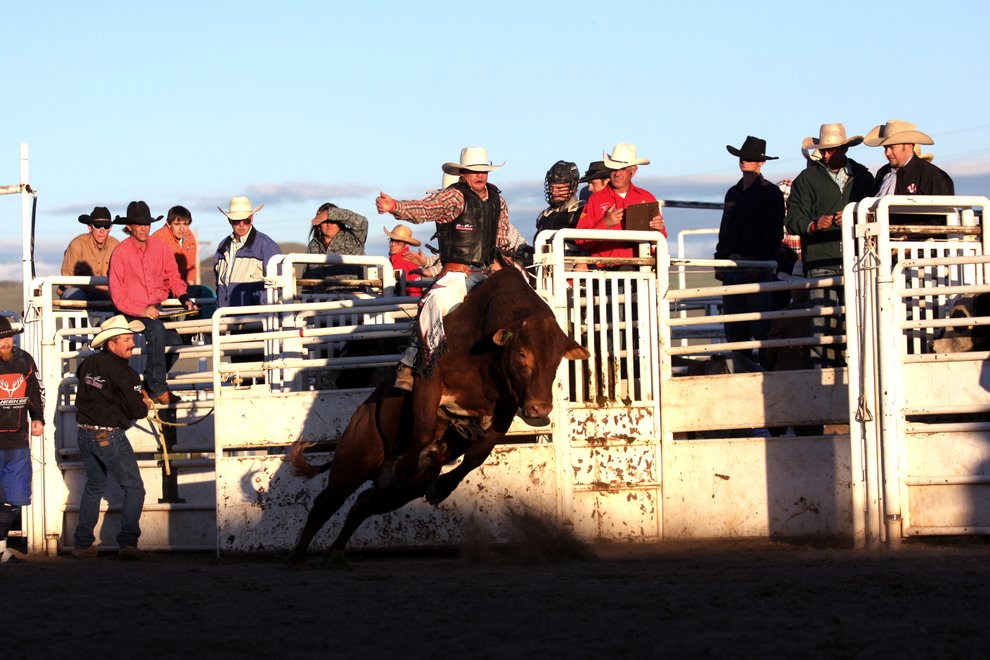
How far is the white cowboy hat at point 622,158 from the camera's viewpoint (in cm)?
1074

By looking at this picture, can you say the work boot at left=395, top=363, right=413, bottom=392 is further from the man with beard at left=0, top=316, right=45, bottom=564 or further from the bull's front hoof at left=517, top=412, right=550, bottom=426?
the man with beard at left=0, top=316, right=45, bottom=564

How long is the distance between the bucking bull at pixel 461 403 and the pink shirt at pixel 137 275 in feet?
10.1

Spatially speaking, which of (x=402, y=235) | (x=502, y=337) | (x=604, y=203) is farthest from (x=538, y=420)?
(x=402, y=235)

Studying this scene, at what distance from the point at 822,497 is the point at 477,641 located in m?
4.35

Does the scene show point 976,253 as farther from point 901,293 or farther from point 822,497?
point 822,497

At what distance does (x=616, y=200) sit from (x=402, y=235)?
3334 mm

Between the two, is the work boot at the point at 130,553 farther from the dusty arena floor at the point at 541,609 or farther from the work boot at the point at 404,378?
the work boot at the point at 404,378

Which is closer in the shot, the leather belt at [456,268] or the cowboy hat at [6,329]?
the leather belt at [456,268]

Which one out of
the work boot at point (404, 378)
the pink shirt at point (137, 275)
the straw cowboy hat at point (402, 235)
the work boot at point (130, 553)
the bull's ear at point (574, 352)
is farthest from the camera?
the straw cowboy hat at point (402, 235)

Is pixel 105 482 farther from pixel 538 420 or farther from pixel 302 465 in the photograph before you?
pixel 538 420

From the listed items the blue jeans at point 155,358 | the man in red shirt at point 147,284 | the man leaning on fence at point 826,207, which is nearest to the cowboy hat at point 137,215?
the man in red shirt at point 147,284

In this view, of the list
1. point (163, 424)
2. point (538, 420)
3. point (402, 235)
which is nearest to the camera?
point (538, 420)

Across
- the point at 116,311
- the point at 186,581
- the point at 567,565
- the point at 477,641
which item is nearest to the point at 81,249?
the point at 116,311

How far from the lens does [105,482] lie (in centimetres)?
1085
